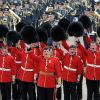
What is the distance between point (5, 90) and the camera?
7.24 meters

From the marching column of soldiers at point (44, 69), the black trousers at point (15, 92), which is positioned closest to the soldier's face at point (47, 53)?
the marching column of soldiers at point (44, 69)

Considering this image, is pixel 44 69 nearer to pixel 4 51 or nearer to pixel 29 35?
pixel 4 51

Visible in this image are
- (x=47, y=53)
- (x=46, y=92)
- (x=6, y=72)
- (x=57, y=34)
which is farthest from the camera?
(x=57, y=34)

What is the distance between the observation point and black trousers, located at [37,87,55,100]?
21.8 feet

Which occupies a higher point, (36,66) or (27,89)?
(36,66)

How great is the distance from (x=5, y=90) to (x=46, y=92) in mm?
921

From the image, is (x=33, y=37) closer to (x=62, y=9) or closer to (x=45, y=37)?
(x=45, y=37)

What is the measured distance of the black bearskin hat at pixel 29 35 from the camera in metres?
7.26

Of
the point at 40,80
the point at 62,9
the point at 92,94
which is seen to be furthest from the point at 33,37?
the point at 62,9

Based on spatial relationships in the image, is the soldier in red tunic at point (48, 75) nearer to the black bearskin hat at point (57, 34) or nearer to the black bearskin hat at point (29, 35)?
the black bearskin hat at point (29, 35)

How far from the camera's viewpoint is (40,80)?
6.70m

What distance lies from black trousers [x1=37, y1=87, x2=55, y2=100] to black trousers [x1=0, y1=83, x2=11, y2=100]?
76cm

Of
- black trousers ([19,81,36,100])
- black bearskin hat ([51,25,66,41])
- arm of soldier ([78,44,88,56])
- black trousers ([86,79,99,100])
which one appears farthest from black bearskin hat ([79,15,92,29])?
black trousers ([19,81,36,100])

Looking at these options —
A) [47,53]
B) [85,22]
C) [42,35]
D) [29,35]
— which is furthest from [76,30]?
[47,53]
